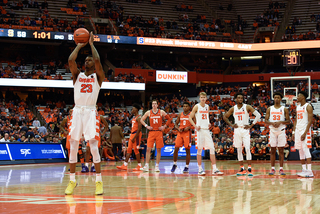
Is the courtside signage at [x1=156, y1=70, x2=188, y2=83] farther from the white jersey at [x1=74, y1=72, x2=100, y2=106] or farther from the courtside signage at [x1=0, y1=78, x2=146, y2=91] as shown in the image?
the white jersey at [x1=74, y1=72, x2=100, y2=106]

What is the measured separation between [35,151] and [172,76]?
20.4 metres

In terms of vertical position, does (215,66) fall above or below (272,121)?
above

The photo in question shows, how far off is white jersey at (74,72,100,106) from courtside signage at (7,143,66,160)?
11.7m

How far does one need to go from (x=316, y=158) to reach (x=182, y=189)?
14872 millimetres

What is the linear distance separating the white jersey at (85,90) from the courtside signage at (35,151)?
11.7 meters

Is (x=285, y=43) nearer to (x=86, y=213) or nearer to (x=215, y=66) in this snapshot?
(x=215, y=66)

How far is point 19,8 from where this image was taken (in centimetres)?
3450

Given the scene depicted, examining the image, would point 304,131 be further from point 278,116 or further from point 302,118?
point 278,116

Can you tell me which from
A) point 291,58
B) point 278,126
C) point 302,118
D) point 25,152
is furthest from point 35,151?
point 291,58

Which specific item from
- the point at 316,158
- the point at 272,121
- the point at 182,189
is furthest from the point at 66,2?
the point at 182,189

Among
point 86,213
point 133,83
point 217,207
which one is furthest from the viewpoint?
point 133,83

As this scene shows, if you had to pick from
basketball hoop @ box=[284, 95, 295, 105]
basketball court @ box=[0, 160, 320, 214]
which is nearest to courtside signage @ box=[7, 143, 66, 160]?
basketball court @ box=[0, 160, 320, 214]

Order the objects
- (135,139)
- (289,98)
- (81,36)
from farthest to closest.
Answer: (289,98)
(135,139)
(81,36)

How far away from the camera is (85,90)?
688 centimetres
